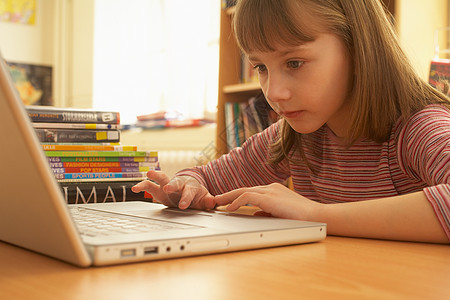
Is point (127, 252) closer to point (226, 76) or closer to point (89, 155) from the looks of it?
point (89, 155)

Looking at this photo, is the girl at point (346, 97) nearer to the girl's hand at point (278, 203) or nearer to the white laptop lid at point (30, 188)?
the girl's hand at point (278, 203)

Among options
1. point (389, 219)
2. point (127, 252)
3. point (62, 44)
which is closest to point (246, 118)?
point (389, 219)

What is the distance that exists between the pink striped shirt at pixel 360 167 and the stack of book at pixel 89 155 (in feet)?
0.40

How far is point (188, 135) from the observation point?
317cm

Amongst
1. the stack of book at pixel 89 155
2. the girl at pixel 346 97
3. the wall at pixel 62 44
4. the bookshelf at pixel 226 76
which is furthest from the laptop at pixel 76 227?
the wall at pixel 62 44

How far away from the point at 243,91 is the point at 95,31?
2.15 metres

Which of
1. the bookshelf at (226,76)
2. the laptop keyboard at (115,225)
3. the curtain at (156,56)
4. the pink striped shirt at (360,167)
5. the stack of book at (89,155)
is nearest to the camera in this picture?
the laptop keyboard at (115,225)

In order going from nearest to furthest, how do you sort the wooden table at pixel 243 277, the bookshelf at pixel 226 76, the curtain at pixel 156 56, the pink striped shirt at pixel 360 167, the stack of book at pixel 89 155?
1. the wooden table at pixel 243 277
2. the pink striped shirt at pixel 360 167
3. the stack of book at pixel 89 155
4. the bookshelf at pixel 226 76
5. the curtain at pixel 156 56

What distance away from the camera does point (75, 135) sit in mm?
1163

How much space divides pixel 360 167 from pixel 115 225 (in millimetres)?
611

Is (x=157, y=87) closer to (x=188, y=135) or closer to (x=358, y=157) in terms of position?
(x=188, y=135)

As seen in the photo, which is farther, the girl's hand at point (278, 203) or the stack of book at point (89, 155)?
the stack of book at point (89, 155)

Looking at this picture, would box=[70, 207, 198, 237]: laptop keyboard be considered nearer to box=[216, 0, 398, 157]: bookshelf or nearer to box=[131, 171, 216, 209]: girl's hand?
box=[131, 171, 216, 209]: girl's hand

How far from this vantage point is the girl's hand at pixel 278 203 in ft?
2.52
